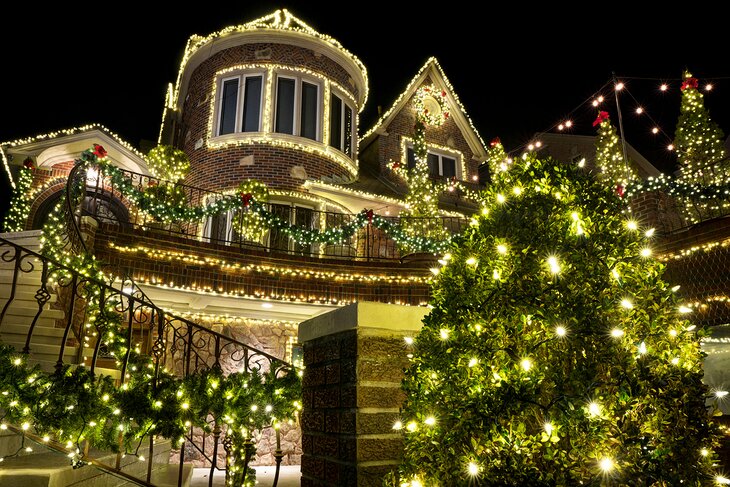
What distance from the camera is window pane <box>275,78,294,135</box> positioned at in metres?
14.2

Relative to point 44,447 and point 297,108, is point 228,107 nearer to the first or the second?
point 297,108

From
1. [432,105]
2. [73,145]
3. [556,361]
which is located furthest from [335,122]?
[556,361]

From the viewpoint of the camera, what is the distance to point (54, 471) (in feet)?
12.7

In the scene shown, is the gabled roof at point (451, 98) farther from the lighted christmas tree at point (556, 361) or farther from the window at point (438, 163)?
the lighted christmas tree at point (556, 361)

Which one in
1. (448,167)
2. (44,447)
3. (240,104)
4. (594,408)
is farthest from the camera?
(448,167)

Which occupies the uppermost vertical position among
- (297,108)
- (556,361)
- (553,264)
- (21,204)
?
(297,108)

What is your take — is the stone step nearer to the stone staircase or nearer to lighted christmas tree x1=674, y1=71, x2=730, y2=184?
the stone staircase

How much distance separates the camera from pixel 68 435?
396cm

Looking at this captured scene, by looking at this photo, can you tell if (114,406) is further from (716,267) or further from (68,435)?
(716,267)

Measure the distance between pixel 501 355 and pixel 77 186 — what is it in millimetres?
9314

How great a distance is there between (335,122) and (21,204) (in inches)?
384

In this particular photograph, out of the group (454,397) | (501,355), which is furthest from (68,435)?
(501,355)

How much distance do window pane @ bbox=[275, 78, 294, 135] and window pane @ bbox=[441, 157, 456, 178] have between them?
6445mm

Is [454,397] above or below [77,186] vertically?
below
